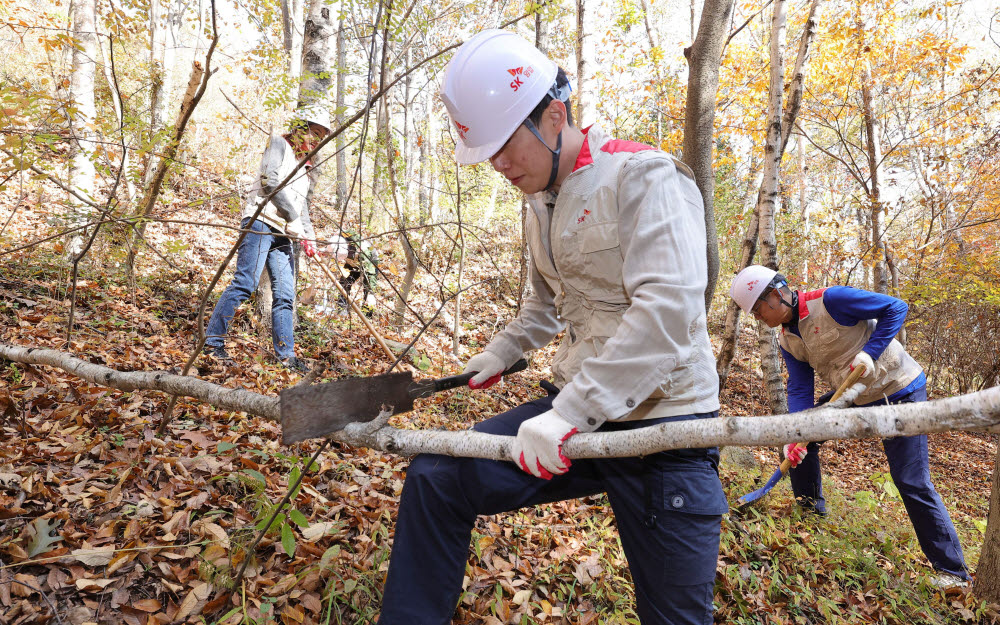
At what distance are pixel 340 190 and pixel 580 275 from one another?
1130cm

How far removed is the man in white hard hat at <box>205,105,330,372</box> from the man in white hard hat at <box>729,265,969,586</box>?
4.05 meters

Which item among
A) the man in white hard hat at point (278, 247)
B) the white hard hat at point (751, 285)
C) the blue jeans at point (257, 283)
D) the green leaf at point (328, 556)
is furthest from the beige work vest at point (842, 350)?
the blue jeans at point (257, 283)

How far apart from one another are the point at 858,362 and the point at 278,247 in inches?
196

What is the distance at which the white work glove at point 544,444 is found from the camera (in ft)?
5.13

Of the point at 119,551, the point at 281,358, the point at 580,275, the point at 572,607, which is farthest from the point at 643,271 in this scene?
the point at 281,358

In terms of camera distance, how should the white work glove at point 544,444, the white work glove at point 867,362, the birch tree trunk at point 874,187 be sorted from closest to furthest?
the white work glove at point 544,444
the white work glove at point 867,362
the birch tree trunk at point 874,187

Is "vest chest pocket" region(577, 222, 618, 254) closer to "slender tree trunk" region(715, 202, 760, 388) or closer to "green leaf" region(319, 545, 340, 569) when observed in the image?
"green leaf" region(319, 545, 340, 569)

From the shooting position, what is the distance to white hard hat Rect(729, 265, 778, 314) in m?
4.07

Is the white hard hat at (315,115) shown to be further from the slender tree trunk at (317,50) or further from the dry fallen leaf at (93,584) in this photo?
the dry fallen leaf at (93,584)

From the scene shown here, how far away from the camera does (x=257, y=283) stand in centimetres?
478

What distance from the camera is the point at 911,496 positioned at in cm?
373

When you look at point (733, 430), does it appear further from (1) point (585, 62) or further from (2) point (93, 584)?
(1) point (585, 62)

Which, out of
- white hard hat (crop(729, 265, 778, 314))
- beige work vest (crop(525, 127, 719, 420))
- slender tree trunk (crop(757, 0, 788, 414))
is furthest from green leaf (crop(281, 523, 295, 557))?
slender tree trunk (crop(757, 0, 788, 414))

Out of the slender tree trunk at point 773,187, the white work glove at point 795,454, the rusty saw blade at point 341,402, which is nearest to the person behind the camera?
the rusty saw blade at point 341,402
